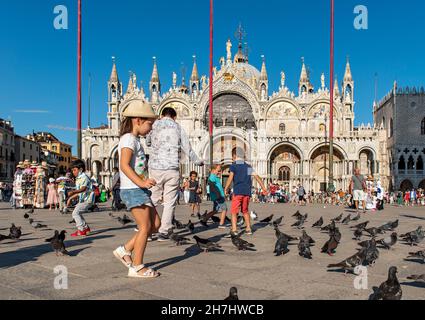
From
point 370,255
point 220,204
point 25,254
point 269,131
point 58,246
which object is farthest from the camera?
point 269,131

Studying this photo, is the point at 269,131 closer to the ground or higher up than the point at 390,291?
higher up

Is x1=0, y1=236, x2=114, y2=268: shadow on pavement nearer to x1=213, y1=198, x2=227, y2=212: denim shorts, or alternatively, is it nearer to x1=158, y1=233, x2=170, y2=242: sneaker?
x1=158, y1=233, x2=170, y2=242: sneaker

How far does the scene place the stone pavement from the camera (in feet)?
12.4

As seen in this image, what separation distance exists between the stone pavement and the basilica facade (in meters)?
34.7

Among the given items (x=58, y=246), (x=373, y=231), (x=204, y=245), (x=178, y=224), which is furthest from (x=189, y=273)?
(x=373, y=231)

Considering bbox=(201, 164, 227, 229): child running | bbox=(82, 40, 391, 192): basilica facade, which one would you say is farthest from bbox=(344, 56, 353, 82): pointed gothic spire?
bbox=(201, 164, 227, 229): child running

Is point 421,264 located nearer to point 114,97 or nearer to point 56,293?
point 56,293

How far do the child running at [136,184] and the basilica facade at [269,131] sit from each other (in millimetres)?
36403

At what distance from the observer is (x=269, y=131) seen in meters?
43.2

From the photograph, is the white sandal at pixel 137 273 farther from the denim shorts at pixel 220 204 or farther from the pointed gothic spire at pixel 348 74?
the pointed gothic spire at pixel 348 74

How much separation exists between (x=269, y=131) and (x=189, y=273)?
39.3 m

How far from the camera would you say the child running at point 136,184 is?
4.20 m

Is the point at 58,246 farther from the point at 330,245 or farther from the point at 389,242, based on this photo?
the point at 389,242
